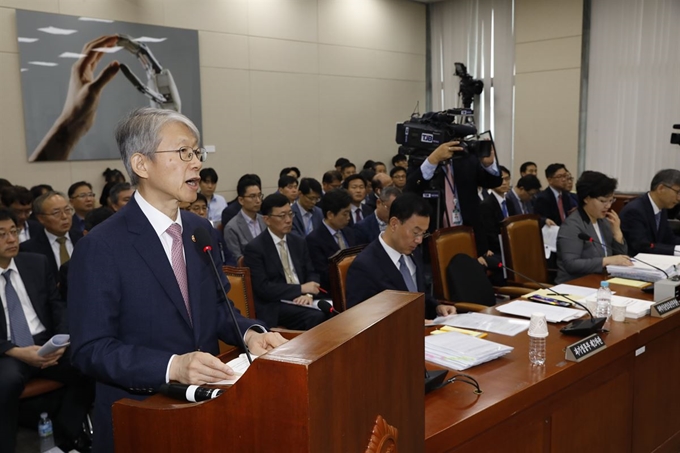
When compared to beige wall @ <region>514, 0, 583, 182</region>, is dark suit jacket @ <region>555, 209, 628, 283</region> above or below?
below

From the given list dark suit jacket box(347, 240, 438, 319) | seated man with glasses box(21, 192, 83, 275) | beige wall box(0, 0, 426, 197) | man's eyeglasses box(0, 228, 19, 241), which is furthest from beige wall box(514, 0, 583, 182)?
man's eyeglasses box(0, 228, 19, 241)

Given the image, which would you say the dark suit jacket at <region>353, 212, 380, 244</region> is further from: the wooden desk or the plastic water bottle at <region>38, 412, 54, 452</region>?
the plastic water bottle at <region>38, 412, 54, 452</region>

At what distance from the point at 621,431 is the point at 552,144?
22.9 ft

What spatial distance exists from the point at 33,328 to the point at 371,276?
171 cm

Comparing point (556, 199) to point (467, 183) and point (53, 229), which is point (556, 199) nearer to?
point (467, 183)

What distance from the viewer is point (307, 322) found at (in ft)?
12.9

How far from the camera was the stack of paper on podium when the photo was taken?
328 cm

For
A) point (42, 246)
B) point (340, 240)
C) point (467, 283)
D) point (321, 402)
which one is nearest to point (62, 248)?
point (42, 246)

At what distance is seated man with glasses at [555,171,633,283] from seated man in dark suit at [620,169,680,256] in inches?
17.9

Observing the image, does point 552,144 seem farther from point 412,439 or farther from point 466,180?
point 412,439

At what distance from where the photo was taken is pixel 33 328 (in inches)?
121

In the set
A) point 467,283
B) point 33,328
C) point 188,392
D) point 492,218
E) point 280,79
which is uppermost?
point 280,79

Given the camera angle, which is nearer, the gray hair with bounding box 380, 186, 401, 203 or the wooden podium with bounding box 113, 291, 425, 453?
the wooden podium with bounding box 113, 291, 425, 453

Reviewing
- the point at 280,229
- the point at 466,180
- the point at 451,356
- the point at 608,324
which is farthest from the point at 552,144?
the point at 451,356
